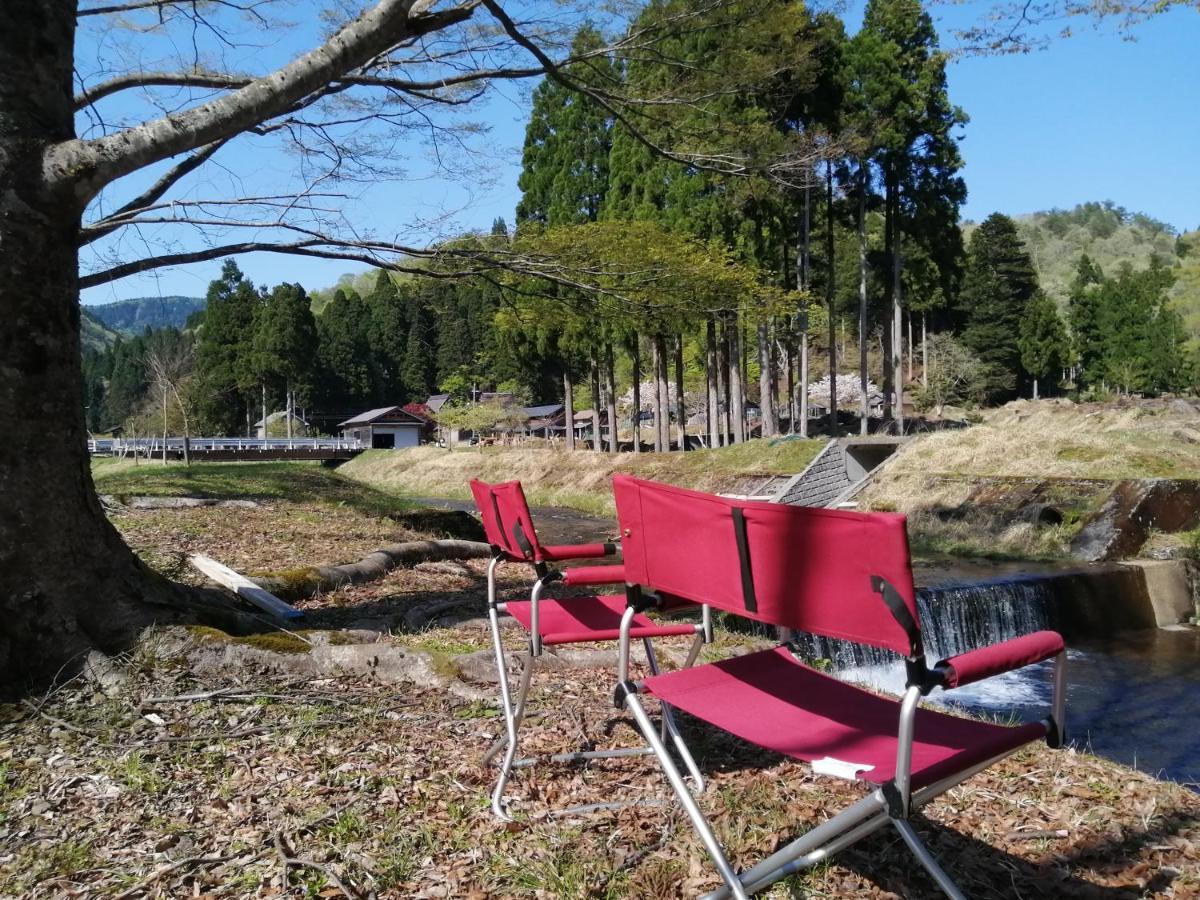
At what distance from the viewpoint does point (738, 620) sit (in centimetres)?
754

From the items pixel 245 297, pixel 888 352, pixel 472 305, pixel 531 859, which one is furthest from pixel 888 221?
pixel 472 305

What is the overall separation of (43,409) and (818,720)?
3.00 metres

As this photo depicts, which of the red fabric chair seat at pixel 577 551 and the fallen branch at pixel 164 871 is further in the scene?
the red fabric chair seat at pixel 577 551

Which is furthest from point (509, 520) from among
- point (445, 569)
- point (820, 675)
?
point (445, 569)

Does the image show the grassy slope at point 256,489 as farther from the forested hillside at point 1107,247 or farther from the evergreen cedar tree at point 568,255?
→ the forested hillside at point 1107,247

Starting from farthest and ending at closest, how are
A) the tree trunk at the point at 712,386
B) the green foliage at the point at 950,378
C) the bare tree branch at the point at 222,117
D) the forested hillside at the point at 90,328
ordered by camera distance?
the green foliage at the point at 950,378 < the tree trunk at the point at 712,386 < the forested hillside at the point at 90,328 < the bare tree branch at the point at 222,117

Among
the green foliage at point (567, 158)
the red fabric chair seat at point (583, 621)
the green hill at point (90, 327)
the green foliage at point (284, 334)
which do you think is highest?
the green foliage at point (567, 158)

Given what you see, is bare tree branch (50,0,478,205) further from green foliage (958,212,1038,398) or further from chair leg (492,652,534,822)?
green foliage (958,212,1038,398)

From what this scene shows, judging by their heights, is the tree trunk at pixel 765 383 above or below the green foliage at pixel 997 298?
below

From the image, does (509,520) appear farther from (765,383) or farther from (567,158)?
(567,158)

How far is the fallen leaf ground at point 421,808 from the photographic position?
2.26m

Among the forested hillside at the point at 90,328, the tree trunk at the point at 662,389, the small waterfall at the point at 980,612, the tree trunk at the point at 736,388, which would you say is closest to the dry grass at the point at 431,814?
the forested hillside at the point at 90,328

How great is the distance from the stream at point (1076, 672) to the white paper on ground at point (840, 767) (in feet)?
12.7

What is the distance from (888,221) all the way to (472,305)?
40.0m
